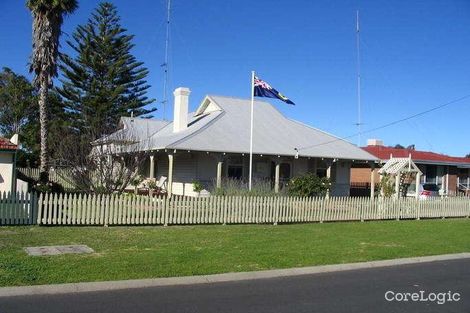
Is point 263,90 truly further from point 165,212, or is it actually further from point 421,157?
point 421,157

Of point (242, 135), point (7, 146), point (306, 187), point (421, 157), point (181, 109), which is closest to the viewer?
point (7, 146)

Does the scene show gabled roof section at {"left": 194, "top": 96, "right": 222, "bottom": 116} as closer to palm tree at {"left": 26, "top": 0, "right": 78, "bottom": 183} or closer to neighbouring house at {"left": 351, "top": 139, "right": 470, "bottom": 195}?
palm tree at {"left": 26, "top": 0, "right": 78, "bottom": 183}

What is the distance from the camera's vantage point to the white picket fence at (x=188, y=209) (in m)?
14.2

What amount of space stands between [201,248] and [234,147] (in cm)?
1418

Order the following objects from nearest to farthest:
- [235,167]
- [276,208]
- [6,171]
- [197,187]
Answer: [276,208]
[6,171]
[197,187]
[235,167]

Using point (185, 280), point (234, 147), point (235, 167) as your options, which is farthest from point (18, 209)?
point (235, 167)

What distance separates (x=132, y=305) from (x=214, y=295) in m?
1.30

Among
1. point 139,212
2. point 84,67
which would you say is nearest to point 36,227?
point 139,212

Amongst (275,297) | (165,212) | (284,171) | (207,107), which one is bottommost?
(275,297)

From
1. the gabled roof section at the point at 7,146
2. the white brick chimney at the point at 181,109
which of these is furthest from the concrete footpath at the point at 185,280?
the white brick chimney at the point at 181,109

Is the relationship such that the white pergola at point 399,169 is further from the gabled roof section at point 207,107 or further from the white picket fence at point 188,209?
the gabled roof section at point 207,107

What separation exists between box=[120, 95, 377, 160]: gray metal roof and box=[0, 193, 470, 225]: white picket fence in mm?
7195

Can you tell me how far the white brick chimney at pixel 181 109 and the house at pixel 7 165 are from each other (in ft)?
36.5

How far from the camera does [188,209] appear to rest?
53.0 ft
